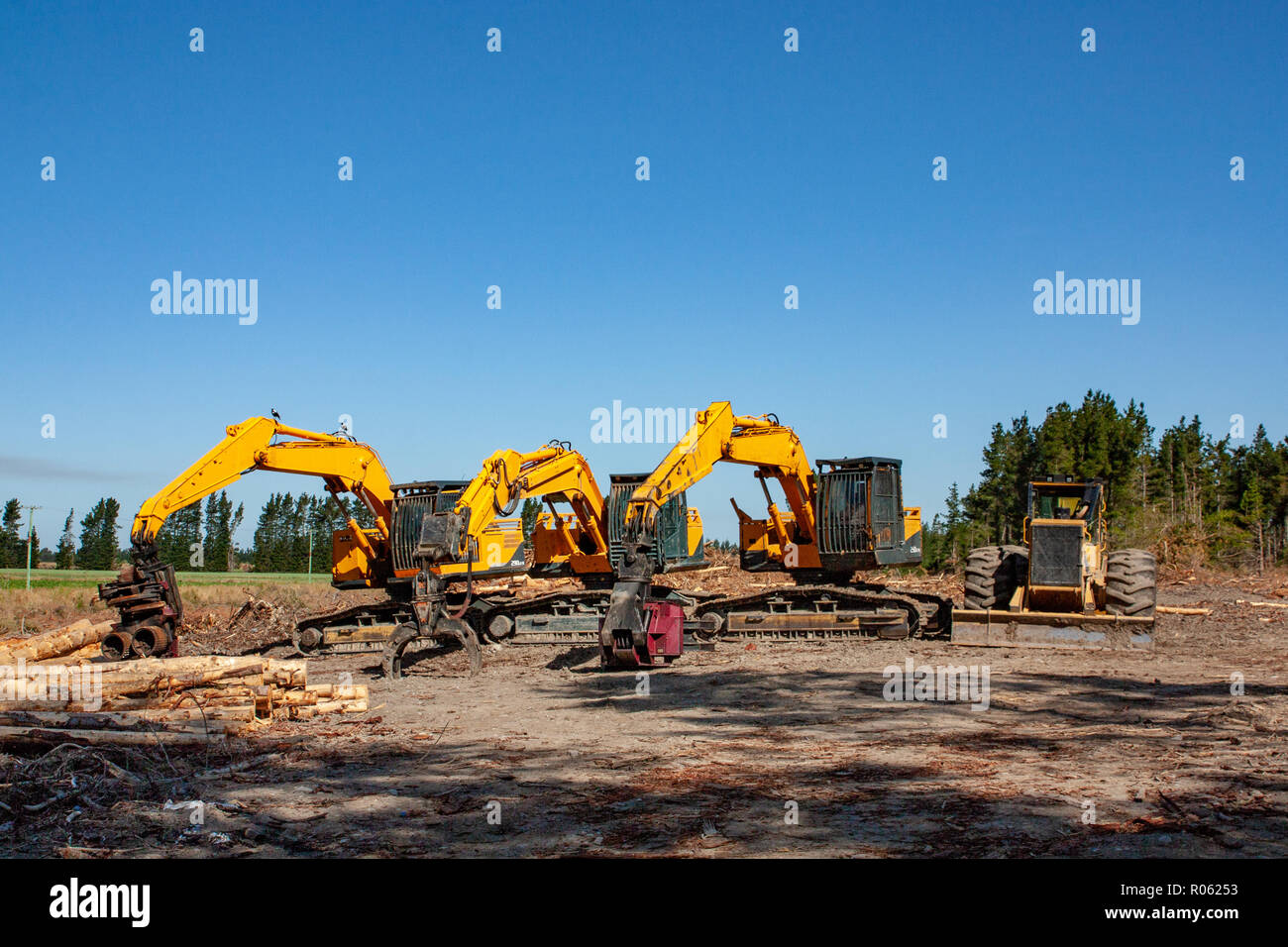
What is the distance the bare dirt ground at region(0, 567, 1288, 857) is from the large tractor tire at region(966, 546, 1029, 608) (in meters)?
4.35

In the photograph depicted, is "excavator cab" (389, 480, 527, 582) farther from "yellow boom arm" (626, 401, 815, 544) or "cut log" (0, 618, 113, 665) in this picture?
"cut log" (0, 618, 113, 665)

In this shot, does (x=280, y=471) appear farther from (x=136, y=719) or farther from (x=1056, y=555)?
(x=1056, y=555)

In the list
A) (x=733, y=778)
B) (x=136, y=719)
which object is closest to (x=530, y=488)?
(x=136, y=719)

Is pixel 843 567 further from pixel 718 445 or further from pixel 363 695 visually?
pixel 363 695

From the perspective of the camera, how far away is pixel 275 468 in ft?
60.4

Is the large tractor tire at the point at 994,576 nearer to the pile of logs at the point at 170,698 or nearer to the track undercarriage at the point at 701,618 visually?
the track undercarriage at the point at 701,618

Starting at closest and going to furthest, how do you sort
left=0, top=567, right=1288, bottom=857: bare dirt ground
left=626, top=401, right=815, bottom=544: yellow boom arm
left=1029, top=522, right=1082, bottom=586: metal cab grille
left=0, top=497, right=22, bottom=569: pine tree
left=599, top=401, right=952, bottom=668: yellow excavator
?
left=0, top=567, right=1288, bottom=857: bare dirt ground < left=626, top=401, right=815, bottom=544: yellow boom arm < left=1029, top=522, right=1082, bottom=586: metal cab grille < left=599, top=401, right=952, bottom=668: yellow excavator < left=0, top=497, right=22, bottom=569: pine tree

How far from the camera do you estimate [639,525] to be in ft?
49.0

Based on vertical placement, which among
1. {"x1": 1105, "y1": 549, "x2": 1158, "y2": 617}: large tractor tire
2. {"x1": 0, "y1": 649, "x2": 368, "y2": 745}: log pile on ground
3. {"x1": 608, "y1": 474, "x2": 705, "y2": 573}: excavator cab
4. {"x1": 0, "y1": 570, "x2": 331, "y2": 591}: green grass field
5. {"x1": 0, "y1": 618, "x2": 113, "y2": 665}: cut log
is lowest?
{"x1": 0, "y1": 570, "x2": 331, "y2": 591}: green grass field

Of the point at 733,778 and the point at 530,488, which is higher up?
the point at 530,488

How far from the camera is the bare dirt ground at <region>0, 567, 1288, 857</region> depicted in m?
5.97

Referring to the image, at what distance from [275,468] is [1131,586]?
14.9 meters

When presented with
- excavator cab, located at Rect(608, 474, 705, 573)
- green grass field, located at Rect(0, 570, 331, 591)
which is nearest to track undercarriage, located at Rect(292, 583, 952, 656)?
excavator cab, located at Rect(608, 474, 705, 573)
